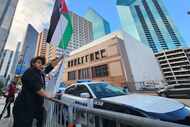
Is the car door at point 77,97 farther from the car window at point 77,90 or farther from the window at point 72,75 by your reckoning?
the window at point 72,75

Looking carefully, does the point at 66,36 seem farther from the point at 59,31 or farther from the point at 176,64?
the point at 176,64

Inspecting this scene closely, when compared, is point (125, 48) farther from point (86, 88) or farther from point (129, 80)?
point (86, 88)

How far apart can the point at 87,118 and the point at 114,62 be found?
32276 mm

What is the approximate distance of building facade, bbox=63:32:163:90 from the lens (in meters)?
32.8

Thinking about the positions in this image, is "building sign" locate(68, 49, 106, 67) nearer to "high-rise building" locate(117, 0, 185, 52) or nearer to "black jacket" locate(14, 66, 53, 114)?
"black jacket" locate(14, 66, 53, 114)

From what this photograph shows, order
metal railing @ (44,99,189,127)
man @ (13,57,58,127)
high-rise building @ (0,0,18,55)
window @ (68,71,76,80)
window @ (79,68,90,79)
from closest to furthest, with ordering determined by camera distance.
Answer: metal railing @ (44,99,189,127), man @ (13,57,58,127), high-rise building @ (0,0,18,55), window @ (79,68,90,79), window @ (68,71,76,80)

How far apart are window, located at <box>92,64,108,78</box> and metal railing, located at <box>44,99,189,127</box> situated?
32416 millimetres

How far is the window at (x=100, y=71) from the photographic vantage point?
1423 inches

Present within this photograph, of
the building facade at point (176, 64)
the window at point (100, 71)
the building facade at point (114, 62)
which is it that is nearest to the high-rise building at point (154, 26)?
the building facade at point (176, 64)

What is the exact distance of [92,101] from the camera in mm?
3850

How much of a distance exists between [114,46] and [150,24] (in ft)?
377

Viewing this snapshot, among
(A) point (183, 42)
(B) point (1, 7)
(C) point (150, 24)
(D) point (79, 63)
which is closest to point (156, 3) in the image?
(C) point (150, 24)

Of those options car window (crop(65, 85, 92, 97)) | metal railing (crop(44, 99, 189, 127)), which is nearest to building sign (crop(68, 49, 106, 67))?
car window (crop(65, 85, 92, 97))

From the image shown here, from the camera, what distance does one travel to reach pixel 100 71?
37.7 metres
